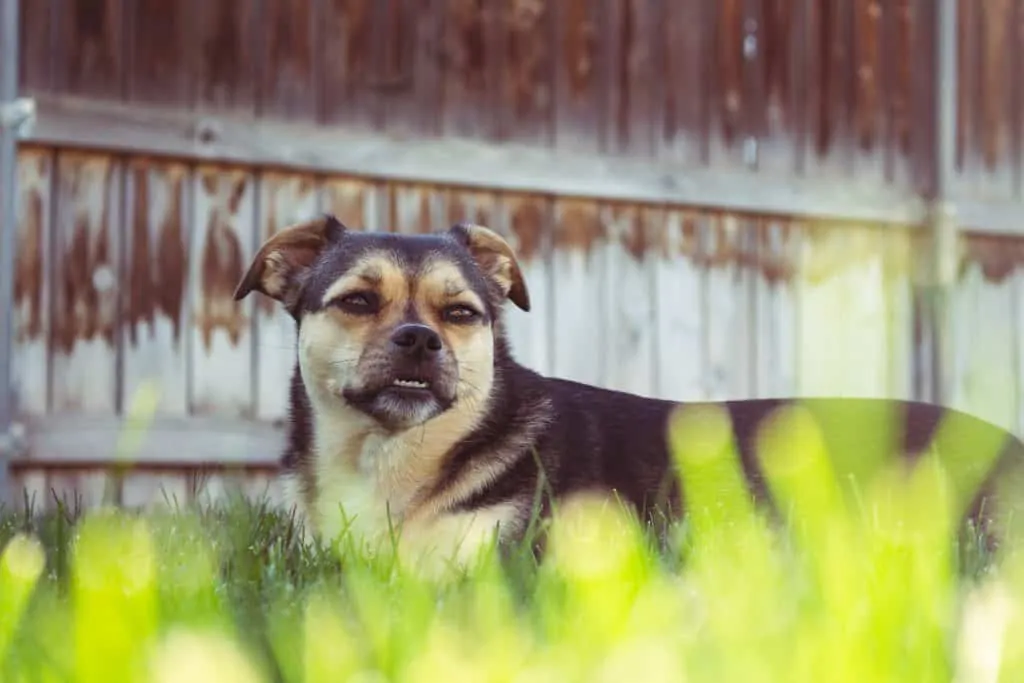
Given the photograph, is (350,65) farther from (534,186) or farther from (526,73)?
(534,186)

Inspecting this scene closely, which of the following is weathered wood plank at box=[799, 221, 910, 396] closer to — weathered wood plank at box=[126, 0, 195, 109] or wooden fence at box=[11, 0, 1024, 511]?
wooden fence at box=[11, 0, 1024, 511]

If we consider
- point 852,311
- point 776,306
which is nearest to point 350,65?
point 776,306

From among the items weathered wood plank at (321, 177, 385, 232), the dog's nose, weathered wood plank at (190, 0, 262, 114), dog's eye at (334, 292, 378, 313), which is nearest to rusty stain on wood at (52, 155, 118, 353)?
weathered wood plank at (190, 0, 262, 114)

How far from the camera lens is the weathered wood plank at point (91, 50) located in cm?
669

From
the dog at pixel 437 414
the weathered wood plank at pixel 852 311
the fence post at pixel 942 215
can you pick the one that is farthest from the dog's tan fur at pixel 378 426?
the fence post at pixel 942 215

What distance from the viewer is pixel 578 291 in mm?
7668

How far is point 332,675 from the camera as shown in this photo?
214 centimetres

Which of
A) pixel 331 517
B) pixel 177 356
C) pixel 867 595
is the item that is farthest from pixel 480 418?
pixel 177 356

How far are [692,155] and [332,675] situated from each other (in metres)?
6.25

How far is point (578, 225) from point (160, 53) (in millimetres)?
2233

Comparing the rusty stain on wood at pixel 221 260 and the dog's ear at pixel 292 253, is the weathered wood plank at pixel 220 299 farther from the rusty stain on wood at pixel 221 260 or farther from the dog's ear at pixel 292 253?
the dog's ear at pixel 292 253

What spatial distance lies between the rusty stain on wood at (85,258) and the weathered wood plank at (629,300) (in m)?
2.50

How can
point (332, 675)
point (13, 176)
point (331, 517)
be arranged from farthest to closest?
point (13, 176) → point (331, 517) → point (332, 675)

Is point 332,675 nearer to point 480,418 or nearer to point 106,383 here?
point 480,418
